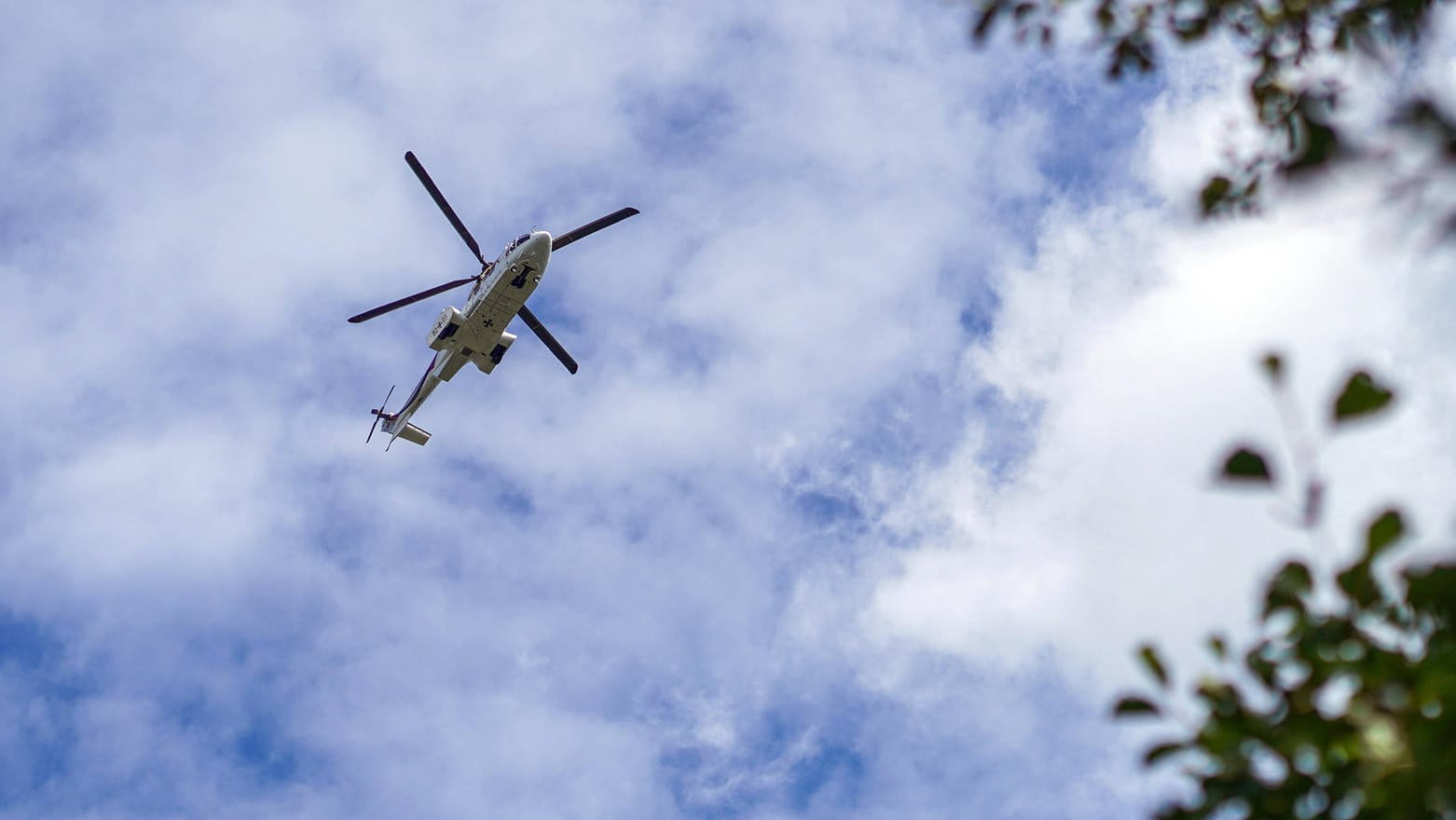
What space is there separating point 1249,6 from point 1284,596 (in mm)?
4202

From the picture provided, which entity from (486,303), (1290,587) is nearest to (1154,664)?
(1290,587)

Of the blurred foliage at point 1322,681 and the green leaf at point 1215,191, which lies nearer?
the blurred foliage at point 1322,681

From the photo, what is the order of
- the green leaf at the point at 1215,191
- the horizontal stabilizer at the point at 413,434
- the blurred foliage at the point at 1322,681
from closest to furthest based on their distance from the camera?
the blurred foliage at the point at 1322,681
the green leaf at the point at 1215,191
the horizontal stabilizer at the point at 413,434

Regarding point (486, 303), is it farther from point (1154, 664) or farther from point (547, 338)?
point (1154, 664)

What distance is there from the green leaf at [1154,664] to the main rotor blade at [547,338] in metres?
32.5

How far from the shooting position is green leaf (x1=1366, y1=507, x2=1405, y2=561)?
4.20 metres

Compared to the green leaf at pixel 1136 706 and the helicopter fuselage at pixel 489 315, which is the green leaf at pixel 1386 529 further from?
the helicopter fuselage at pixel 489 315

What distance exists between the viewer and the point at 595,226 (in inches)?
1331

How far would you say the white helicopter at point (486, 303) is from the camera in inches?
1256

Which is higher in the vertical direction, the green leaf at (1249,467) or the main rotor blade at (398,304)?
the main rotor blade at (398,304)

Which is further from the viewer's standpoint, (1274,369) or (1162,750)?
(1162,750)

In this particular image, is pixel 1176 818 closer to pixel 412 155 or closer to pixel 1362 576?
pixel 1362 576

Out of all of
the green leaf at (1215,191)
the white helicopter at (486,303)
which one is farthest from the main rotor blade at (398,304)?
the green leaf at (1215,191)

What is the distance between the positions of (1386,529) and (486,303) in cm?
3039
